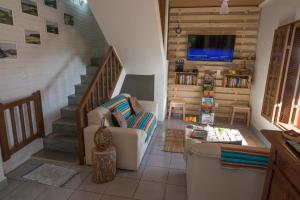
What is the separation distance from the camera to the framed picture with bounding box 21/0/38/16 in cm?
275

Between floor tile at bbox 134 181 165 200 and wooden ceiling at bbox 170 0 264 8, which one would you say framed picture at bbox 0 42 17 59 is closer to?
floor tile at bbox 134 181 165 200

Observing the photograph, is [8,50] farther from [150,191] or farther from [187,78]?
[187,78]

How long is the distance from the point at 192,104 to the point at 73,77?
3001 mm

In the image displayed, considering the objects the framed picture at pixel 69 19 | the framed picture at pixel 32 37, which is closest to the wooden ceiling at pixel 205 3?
the framed picture at pixel 69 19

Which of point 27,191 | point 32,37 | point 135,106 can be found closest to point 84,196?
point 27,191

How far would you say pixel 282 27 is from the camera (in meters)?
3.22

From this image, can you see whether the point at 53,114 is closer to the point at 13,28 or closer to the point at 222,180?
the point at 13,28

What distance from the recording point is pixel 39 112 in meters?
3.06

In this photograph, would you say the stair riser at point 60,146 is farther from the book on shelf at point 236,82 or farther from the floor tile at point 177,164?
the book on shelf at point 236,82

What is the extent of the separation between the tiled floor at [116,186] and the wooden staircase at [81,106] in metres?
0.36

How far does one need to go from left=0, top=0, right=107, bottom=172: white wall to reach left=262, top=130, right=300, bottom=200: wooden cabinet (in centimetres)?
303

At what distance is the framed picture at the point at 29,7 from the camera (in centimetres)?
275

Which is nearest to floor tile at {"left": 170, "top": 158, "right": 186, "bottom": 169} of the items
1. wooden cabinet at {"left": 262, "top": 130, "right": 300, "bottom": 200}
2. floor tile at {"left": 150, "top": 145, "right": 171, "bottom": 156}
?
floor tile at {"left": 150, "top": 145, "right": 171, "bottom": 156}

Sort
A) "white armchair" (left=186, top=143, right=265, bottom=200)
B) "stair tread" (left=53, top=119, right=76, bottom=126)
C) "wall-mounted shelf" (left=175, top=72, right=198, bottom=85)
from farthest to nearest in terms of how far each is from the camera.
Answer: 1. "wall-mounted shelf" (left=175, top=72, right=198, bottom=85)
2. "stair tread" (left=53, top=119, right=76, bottom=126)
3. "white armchair" (left=186, top=143, right=265, bottom=200)
